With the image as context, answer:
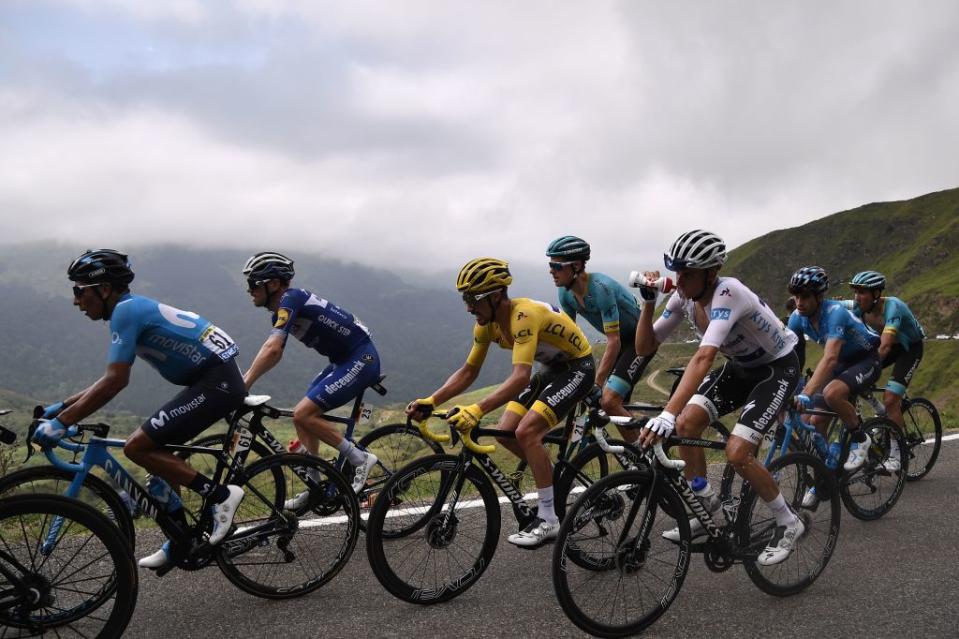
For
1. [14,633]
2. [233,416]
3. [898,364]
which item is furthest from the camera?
[898,364]

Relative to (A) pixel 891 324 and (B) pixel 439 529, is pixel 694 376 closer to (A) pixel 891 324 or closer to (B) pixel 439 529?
(B) pixel 439 529

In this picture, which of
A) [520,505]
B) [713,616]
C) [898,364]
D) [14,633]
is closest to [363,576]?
[520,505]

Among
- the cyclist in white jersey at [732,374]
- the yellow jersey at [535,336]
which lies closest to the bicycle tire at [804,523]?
the cyclist in white jersey at [732,374]

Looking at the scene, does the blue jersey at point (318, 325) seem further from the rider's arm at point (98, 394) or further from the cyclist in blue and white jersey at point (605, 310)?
the cyclist in blue and white jersey at point (605, 310)

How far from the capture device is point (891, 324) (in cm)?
927

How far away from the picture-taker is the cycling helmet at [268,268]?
7.13 m

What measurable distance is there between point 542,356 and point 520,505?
1479 mm

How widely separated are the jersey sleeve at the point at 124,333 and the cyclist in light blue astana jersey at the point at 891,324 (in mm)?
8869

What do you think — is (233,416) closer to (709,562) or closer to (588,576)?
(588,576)

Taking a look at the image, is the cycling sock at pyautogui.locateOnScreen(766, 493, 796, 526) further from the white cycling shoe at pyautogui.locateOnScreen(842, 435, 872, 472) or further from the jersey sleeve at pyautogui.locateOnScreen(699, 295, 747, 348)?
the white cycling shoe at pyautogui.locateOnScreen(842, 435, 872, 472)

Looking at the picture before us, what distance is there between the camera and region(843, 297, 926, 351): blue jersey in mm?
9281

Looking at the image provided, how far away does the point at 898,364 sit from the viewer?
376 inches

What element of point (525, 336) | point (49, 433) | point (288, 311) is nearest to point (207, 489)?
point (49, 433)

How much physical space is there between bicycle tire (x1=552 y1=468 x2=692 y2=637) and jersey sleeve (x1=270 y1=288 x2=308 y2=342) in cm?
384
